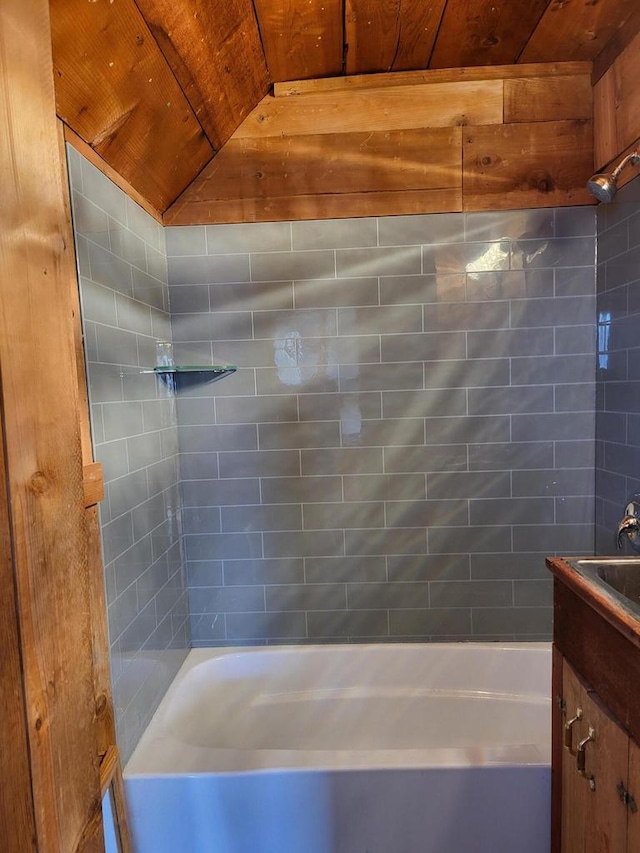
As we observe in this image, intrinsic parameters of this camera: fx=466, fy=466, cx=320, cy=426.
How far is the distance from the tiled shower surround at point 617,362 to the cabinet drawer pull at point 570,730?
82 centimetres

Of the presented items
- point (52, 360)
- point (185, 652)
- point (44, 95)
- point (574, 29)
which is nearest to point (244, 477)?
point (185, 652)

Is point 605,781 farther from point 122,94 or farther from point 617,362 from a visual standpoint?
point 122,94

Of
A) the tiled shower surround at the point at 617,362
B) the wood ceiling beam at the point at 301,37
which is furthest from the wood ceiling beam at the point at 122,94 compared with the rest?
the tiled shower surround at the point at 617,362

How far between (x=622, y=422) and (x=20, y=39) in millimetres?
1908

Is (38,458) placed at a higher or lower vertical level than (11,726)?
higher

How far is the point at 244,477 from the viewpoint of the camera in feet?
6.30

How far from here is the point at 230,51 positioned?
4.73 ft

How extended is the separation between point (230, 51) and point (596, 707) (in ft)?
6.59

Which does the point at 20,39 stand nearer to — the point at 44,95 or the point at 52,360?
the point at 44,95

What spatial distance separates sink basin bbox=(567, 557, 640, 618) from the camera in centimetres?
112

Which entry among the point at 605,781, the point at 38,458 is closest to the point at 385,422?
the point at 605,781

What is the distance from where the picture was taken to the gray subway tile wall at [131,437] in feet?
4.24

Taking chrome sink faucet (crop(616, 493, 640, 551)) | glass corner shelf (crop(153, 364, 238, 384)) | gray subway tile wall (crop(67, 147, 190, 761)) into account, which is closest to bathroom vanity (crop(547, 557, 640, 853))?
chrome sink faucet (crop(616, 493, 640, 551))

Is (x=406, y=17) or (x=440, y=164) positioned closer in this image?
(x=406, y=17)
